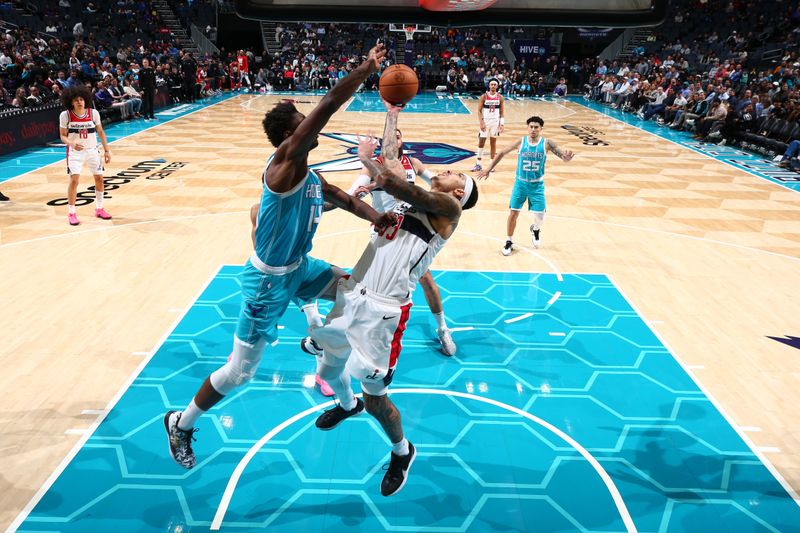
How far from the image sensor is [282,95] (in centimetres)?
2797

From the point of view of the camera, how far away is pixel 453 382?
5020mm

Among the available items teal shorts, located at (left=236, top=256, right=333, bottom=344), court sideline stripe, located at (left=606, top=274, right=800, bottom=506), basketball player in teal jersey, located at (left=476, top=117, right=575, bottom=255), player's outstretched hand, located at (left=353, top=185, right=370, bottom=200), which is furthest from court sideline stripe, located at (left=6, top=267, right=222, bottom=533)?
court sideline stripe, located at (left=606, top=274, right=800, bottom=506)

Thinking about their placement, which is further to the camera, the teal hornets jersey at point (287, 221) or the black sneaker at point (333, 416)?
the black sneaker at point (333, 416)

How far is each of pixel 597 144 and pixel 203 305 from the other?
13335mm

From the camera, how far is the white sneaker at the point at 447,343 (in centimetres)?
544

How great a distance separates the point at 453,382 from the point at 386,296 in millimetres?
1749

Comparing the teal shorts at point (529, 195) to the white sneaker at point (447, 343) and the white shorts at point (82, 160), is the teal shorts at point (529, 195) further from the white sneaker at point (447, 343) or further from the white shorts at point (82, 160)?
the white shorts at point (82, 160)

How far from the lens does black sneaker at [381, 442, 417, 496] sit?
3.72m

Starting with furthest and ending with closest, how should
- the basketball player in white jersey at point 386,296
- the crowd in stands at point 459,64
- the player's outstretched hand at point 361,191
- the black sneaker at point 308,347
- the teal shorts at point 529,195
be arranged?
the crowd in stands at point 459,64
the teal shorts at point 529,195
the player's outstretched hand at point 361,191
the black sneaker at point 308,347
the basketball player in white jersey at point 386,296

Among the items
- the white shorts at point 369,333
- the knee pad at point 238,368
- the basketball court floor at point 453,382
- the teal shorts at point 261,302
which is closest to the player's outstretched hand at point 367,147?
the white shorts at point 369,333

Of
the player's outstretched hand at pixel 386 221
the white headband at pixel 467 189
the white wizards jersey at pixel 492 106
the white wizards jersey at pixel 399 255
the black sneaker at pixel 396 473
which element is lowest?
the black sneaker at pixel 396 473

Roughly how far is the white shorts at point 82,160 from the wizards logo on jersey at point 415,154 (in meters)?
4.42

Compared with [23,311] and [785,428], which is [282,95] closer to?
[23,311]

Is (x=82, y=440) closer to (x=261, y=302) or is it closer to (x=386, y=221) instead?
(x=261, y=302)
